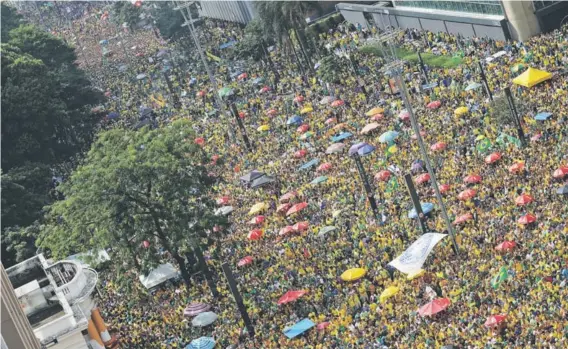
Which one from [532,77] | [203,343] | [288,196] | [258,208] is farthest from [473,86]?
[203,343]

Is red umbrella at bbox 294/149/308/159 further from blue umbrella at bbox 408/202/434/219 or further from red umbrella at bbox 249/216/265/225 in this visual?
blue umbrella at bbox 408/202/434/219

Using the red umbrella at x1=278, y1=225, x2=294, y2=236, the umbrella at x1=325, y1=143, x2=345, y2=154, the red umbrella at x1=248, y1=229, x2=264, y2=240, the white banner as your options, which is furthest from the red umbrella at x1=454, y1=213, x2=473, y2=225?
the umbrella at x1=325, y1=143, x2=345, y2=154

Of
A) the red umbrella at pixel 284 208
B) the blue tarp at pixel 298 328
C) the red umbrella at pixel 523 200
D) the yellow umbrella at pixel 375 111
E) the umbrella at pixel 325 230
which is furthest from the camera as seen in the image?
the yellow umbrella at pixel 375 111

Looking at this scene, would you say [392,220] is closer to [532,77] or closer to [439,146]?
[439,146]

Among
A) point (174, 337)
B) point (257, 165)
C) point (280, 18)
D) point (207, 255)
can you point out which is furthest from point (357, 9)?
point (174, 337)

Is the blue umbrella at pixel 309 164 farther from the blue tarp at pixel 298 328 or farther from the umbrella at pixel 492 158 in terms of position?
the blue tarp at pixel 298 328

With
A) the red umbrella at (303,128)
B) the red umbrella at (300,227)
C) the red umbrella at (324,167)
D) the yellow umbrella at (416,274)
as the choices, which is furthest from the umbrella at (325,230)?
the red umbrella at (303,128)

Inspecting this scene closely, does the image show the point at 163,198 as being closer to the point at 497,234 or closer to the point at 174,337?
the point at 174,337
